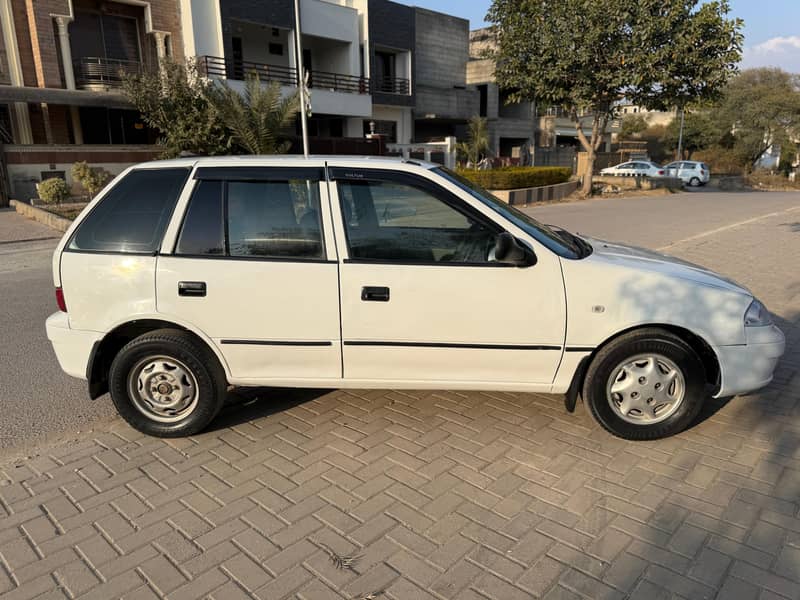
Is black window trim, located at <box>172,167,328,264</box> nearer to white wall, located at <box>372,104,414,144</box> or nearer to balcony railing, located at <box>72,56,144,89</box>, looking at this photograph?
balcony railing, located at <box>72,56,144,89</box>

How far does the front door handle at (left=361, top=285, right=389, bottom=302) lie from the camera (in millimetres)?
3582

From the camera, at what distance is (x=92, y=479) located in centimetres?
346

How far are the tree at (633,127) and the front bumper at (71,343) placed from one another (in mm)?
72093

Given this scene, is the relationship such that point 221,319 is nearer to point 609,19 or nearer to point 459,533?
point 459,533

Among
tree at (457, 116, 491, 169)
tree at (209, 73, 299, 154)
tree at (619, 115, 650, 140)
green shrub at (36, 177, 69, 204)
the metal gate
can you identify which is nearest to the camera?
green shrub at (36, 177, 69, 204)

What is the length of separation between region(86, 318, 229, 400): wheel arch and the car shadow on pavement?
1.67ft

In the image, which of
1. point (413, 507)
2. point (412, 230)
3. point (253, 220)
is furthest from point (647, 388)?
point (253, 220)

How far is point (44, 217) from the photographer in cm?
1622

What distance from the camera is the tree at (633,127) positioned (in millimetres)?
68963

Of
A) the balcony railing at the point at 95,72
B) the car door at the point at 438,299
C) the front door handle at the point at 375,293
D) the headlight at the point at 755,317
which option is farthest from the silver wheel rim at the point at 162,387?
the balcony railing at the point at 95,72

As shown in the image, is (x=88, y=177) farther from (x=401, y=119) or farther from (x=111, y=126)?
(x=401, y=119)

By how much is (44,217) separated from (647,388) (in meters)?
17.2

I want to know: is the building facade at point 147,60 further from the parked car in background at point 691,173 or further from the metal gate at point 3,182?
the parked car in background at point 691,173

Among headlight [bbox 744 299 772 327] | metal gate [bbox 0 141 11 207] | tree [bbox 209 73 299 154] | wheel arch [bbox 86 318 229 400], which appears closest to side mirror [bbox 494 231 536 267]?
headlight [bbox 744 299 772 327]
